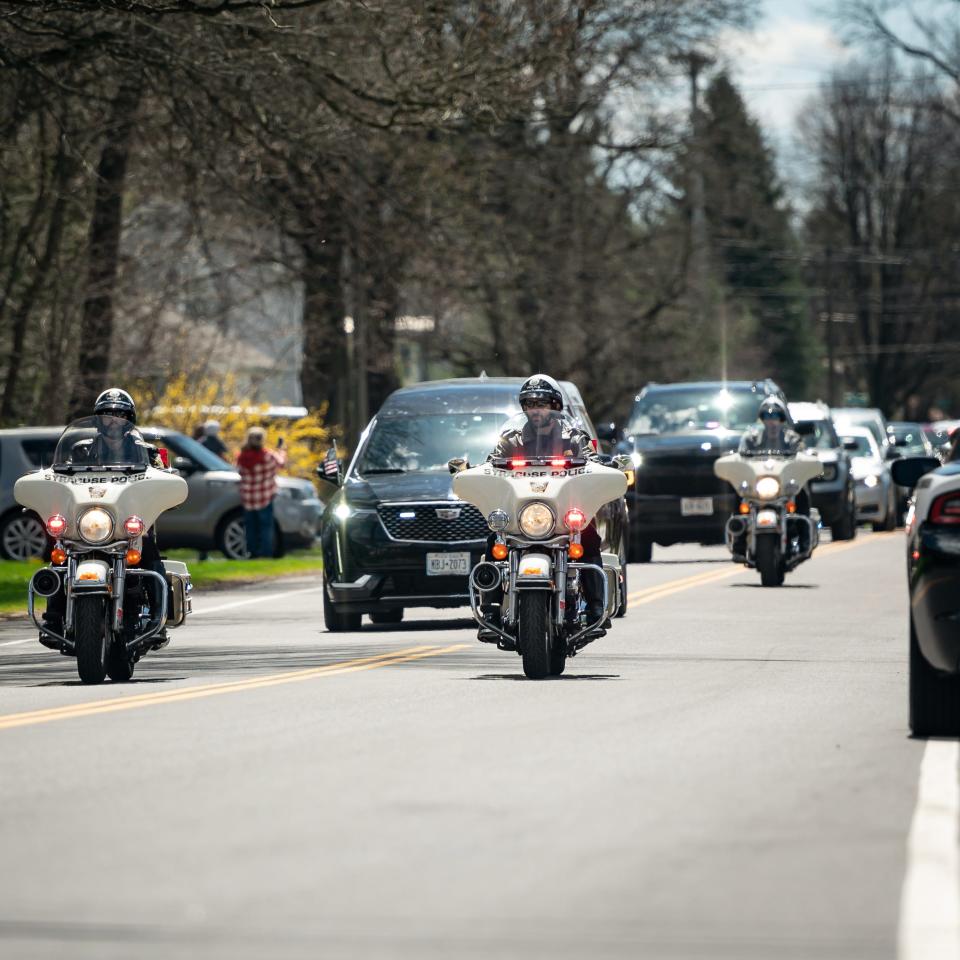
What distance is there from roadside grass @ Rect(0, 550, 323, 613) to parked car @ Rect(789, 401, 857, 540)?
21.9 ft

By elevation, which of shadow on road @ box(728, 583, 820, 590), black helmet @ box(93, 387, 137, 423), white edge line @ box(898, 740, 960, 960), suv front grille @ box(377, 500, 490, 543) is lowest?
shadow on road @ box(728, 583, 820, 590)

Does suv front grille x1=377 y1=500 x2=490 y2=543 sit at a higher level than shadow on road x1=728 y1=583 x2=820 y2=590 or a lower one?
higher

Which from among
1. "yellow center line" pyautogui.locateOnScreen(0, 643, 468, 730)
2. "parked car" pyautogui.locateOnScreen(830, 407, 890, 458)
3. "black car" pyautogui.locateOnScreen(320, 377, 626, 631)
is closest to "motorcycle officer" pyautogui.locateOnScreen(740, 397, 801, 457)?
"black car" pyautogui.locateOnScreen(320, 377, 626, 631)

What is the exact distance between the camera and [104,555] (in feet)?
44.4

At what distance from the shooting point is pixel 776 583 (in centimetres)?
2264

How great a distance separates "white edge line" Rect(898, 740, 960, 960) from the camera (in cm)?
604

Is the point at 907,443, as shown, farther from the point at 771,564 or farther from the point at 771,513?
the point at 771,564

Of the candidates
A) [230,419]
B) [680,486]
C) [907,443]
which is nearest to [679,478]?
[680,486]

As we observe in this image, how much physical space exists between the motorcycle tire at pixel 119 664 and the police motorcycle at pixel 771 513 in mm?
10127

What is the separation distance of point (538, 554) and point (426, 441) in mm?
5573

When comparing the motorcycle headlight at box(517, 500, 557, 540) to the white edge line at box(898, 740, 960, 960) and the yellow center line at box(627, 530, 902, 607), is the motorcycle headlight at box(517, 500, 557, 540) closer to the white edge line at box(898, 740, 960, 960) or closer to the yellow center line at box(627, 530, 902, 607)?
the white edge line at box(898, 740, 960, 960)

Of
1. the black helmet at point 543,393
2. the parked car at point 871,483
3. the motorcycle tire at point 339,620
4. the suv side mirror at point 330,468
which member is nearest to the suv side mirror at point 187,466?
the parked car at point 871,483

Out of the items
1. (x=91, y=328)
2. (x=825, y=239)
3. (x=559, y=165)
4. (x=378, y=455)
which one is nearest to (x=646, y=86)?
(x=559, y=165)

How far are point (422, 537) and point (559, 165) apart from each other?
29485 mm
